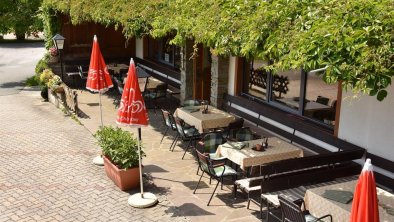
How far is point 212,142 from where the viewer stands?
9625 millimetres

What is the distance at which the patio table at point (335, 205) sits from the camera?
6336 mm

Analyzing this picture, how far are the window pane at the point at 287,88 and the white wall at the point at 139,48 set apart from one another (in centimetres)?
907

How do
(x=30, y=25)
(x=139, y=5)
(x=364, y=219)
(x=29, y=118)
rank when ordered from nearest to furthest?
(x=364, y=219) → (x=139, y=5) → (x=29, y=118) → (x=30, y=25)

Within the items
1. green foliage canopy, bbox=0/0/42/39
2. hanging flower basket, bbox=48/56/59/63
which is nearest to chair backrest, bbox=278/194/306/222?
hanging flower basket, bbox=48/56/59/63

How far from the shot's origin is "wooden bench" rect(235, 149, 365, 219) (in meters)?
7.63

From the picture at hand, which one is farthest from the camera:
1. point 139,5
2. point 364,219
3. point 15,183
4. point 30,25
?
point 30,25

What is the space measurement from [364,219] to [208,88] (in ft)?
36.7

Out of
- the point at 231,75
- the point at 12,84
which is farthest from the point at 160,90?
the point at 12,84

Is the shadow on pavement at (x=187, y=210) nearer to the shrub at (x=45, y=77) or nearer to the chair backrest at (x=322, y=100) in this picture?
the chair backrest at (x=322, y=100)

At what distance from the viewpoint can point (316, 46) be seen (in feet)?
19.4

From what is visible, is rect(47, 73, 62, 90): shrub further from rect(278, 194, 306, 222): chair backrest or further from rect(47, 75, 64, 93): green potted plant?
rect(278, 194, 306, 222): chair backrest

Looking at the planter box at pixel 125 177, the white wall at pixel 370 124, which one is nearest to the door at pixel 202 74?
the planter box at pixel 125 177

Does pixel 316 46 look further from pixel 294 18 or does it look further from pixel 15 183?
pixel 15 183

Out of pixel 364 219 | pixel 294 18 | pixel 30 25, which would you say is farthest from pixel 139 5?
pixel 30 25
